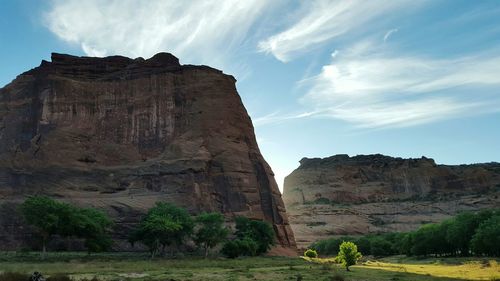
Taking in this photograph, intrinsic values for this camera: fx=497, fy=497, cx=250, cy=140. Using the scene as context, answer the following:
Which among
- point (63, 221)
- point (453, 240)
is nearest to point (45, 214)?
point (63, 221)

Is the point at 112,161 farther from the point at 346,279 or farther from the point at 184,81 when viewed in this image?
the point at 346,279

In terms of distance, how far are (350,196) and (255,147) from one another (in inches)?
3658

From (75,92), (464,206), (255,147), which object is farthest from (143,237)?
(464,206)

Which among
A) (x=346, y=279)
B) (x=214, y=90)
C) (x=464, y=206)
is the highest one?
(x=214, y=90)

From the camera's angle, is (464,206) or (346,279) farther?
(464,206)

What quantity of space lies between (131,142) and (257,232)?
3440cm

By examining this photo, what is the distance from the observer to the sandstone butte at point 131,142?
84.0m

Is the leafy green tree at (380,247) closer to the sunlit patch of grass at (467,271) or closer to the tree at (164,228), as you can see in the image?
the tree at (164,228)

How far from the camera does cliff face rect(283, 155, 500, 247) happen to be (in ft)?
446

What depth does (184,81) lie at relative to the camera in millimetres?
98062

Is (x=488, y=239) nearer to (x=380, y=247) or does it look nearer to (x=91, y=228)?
(x=380, y=247)

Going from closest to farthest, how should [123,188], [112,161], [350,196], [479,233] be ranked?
1. [479,233]
2. [123,188]
3. [112,161]
4. [350,196]

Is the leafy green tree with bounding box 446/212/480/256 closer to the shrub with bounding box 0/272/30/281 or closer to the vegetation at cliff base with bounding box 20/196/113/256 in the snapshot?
the vegetation at cliff base with bounding box 20/196/113/256

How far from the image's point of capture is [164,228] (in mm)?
60125
